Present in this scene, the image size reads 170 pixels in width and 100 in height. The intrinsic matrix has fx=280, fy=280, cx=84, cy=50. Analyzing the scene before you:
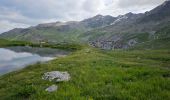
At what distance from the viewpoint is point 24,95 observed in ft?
65.9

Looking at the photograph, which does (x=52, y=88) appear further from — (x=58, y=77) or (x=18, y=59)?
(x=18, y=59)

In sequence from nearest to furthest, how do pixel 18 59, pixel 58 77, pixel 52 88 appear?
pixel 52 88, pixel 58 77, pixel 18 59

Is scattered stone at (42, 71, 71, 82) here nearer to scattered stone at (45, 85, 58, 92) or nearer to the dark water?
scattered stone at (45, 85, 58, 92)

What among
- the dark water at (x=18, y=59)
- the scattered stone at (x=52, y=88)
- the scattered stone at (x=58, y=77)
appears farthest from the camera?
the dark water at (x=18, y=59)

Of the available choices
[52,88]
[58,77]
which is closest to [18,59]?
[58,77]

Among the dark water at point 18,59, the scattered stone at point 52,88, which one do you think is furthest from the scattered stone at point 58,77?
the dark water at point 18,59

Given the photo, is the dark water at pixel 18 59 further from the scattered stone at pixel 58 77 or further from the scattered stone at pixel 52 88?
the scattered stone at pixel 52 88

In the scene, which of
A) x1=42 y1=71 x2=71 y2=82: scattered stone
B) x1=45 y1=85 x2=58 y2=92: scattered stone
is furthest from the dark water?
x1=45 y1=85 x2=58 y2=92: scattered stone

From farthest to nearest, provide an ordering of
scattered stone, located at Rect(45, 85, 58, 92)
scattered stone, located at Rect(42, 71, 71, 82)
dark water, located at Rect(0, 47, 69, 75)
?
dark water, located at Rect(0, 47, 69, 75), scattered stone, located at Rect(42, 71, 71, 82), scattered stone, located at Rect(45, 85, 58, 92)

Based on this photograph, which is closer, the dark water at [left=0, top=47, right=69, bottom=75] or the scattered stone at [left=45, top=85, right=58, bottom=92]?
the scattered stone at [left=45, top=85, right=58, bottom=92]

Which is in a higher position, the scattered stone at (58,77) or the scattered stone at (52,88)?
the scattered stone at (58,77)

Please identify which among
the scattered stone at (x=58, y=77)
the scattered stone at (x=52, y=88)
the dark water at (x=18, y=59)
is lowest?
the dark water at (x=18, y=59)

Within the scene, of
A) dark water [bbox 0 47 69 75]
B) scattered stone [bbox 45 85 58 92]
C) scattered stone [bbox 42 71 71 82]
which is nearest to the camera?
scattered stone [bbox 45 85 58 92]

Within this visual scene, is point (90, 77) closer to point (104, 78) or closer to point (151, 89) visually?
point (104, 78)
